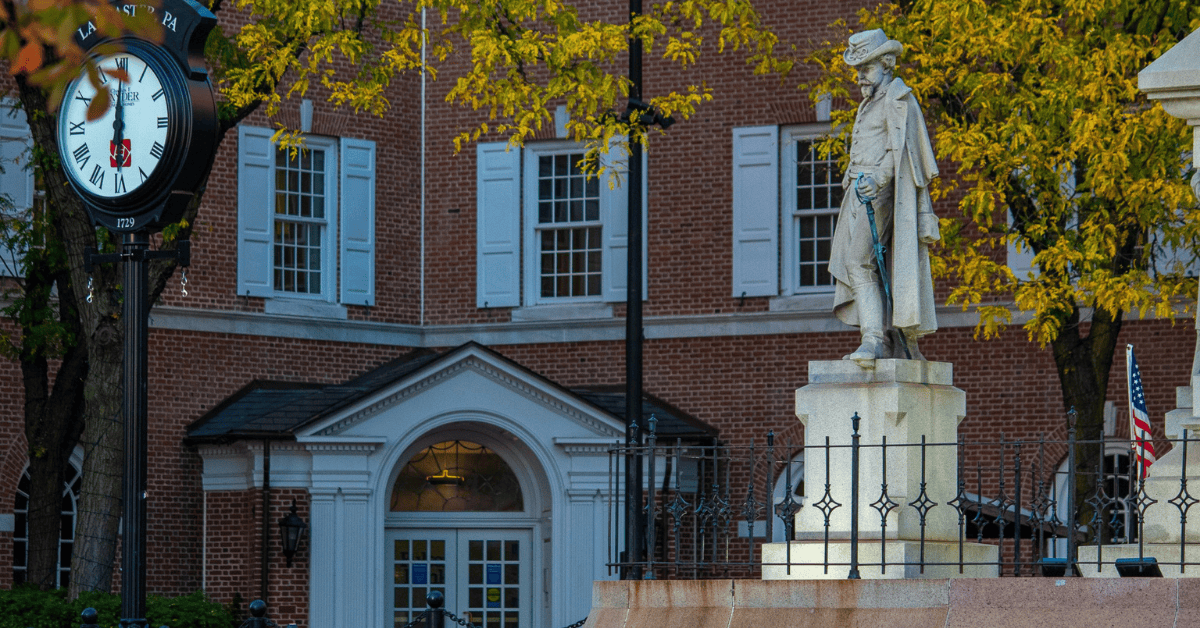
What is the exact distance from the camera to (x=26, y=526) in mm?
22766

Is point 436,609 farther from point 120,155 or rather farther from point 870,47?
point 120,155

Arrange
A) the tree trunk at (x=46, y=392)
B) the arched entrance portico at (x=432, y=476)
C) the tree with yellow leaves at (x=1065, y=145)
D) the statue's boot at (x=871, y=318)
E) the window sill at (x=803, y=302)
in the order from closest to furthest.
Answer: the statue's boot at (x=871, y=318) → the tree with yellow leaves at (x=1065, y=145) → the tree trunk at (x=46, y=392) → the arched entrance portico at (x=432, y=476) → the window sill at (x=803, y=302)

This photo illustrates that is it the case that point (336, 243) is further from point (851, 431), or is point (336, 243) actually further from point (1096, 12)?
point (851, 431)

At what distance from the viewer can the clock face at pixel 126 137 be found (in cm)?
871

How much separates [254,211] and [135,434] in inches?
653

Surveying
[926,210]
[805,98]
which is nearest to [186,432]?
[805,98]

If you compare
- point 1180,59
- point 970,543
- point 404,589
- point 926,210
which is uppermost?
point 1180,59

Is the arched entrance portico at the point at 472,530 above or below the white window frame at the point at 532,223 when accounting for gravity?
below

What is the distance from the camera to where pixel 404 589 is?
943 inches

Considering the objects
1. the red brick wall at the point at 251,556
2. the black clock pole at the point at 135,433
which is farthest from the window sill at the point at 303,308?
the black clock pole at the point at 135,433

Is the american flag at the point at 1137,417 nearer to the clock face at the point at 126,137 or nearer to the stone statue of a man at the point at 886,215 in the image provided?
the stone statue of a man at the point at 886,215

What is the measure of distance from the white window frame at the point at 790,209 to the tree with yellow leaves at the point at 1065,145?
5227mm

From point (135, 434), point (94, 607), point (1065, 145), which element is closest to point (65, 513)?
point (94, 607)

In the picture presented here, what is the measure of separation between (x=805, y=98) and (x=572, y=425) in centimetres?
487
